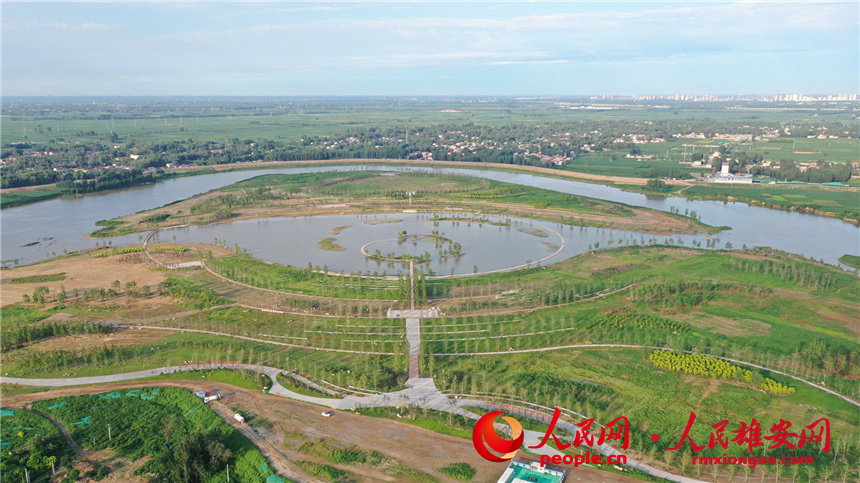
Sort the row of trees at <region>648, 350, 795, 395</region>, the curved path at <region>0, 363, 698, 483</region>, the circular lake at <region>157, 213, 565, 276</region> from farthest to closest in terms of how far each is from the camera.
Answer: the circular lake at <region>157, 213, 565, 276</region> → the row of trees at <region>648, 350, 795, 395</region> → the curved path at <region>0, 363, 698, 483</region>

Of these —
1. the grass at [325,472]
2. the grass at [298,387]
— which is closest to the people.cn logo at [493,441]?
the grass at [325,472]

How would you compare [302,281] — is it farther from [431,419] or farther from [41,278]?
[431,419]

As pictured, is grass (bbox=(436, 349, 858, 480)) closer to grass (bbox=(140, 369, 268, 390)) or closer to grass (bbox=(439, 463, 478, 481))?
grass (bbox=(439, 463, 478, 481))

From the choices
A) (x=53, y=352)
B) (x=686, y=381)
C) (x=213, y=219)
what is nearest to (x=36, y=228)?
(x=213, y=219)

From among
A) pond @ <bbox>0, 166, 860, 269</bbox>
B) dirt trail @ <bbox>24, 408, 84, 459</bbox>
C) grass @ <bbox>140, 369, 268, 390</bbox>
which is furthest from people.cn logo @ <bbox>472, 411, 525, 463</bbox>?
pond @ <bbox>0, 166, 860, 269</bbox>

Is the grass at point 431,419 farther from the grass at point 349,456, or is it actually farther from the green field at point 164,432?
the green field at point 164,432

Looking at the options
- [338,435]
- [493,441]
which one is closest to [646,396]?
[493,441]
